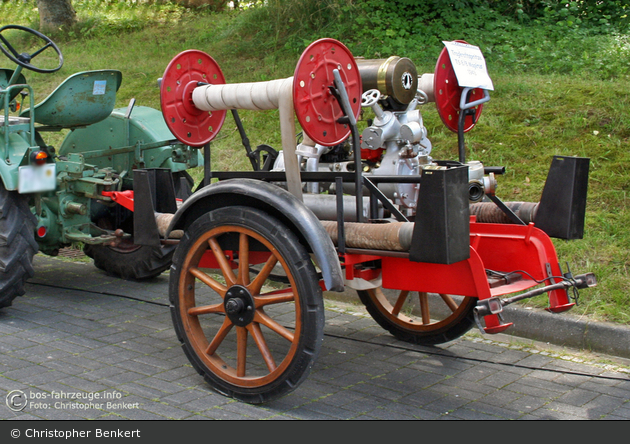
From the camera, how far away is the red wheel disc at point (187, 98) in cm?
374

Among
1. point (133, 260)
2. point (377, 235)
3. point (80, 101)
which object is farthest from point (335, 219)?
point (133, 260)

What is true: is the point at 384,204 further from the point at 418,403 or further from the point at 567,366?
the point at 567,366

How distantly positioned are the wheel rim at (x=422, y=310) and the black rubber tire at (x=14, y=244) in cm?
228

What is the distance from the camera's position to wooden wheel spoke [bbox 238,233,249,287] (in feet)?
11.3

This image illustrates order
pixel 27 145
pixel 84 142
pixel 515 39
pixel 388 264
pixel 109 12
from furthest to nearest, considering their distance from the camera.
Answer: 1. pixel 109 12
2. pixel 515 39
3. pixel 84 142
4. pixel 27 145
5. pixel 388 264

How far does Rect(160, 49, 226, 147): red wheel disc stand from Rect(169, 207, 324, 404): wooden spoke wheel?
62 cm

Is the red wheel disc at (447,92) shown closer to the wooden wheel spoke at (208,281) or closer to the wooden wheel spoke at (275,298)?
the wooden wheel spoke at (275,298)

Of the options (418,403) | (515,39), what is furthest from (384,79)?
(515,39)

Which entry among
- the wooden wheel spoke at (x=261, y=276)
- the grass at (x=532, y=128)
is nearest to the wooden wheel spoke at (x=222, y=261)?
the wooden wheel spoke at (x=261, y=276)

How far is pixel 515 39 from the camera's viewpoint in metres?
9.05

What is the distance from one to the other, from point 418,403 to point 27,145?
3205 millimetres

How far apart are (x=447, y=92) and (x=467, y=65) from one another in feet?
0.60

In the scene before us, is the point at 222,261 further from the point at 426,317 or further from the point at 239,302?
the point at 426,317

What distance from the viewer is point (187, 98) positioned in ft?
12.6
